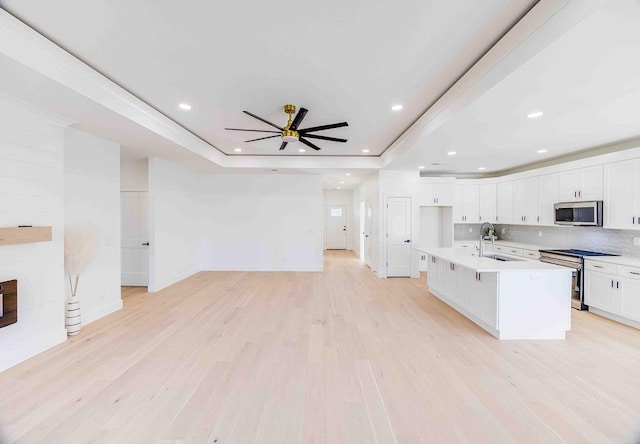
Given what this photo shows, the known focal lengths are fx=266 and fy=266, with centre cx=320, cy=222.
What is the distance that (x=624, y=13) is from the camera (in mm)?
1587

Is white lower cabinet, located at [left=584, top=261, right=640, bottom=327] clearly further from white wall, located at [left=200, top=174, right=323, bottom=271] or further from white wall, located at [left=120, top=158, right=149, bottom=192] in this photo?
white wall, located at [left=120, top=158, right=149, bottom=192]

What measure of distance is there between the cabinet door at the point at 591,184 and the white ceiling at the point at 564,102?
46cm

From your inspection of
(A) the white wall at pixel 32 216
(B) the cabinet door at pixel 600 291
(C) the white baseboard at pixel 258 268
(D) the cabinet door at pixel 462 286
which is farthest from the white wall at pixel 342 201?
(A) the white wall at pixel 32 216

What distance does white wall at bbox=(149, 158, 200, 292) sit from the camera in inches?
204

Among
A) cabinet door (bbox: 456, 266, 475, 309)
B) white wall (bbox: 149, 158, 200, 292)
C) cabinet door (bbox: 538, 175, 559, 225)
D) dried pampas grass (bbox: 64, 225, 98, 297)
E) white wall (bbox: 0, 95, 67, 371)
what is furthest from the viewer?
white wall (bbox: 149, 158, 200, 292)

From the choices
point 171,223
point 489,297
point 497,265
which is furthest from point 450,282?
point 171,223

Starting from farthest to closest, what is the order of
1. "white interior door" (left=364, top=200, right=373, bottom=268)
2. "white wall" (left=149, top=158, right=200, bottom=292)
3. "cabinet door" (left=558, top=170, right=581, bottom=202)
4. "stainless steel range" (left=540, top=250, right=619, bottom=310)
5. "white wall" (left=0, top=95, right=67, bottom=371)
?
1. "white interior door" (left=364, top=200, right=373, bottom=268)
2. "white wall" (left=149, top=158, right=200, bottom=292)
3. "cabinet door" (left=558, top=170, right=581, bottom=202)
4. "stainless steel range" (left=540, top=250, right=619, bottom=310)
5. "white wall" (left=0, top=95, right=67, bottom=371)

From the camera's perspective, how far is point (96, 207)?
3883 millimetres

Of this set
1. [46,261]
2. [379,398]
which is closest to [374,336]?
[379,398]

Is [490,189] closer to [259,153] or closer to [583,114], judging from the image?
[583,114]

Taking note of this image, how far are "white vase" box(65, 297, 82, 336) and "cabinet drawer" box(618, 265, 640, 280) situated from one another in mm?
7145

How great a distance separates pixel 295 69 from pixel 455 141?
2728 millimetres

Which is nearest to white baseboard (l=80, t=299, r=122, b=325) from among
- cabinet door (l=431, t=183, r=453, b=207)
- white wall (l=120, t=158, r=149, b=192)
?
white wall (l=120, t=158, r=149, b=192)

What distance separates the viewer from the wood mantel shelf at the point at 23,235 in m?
2.49
